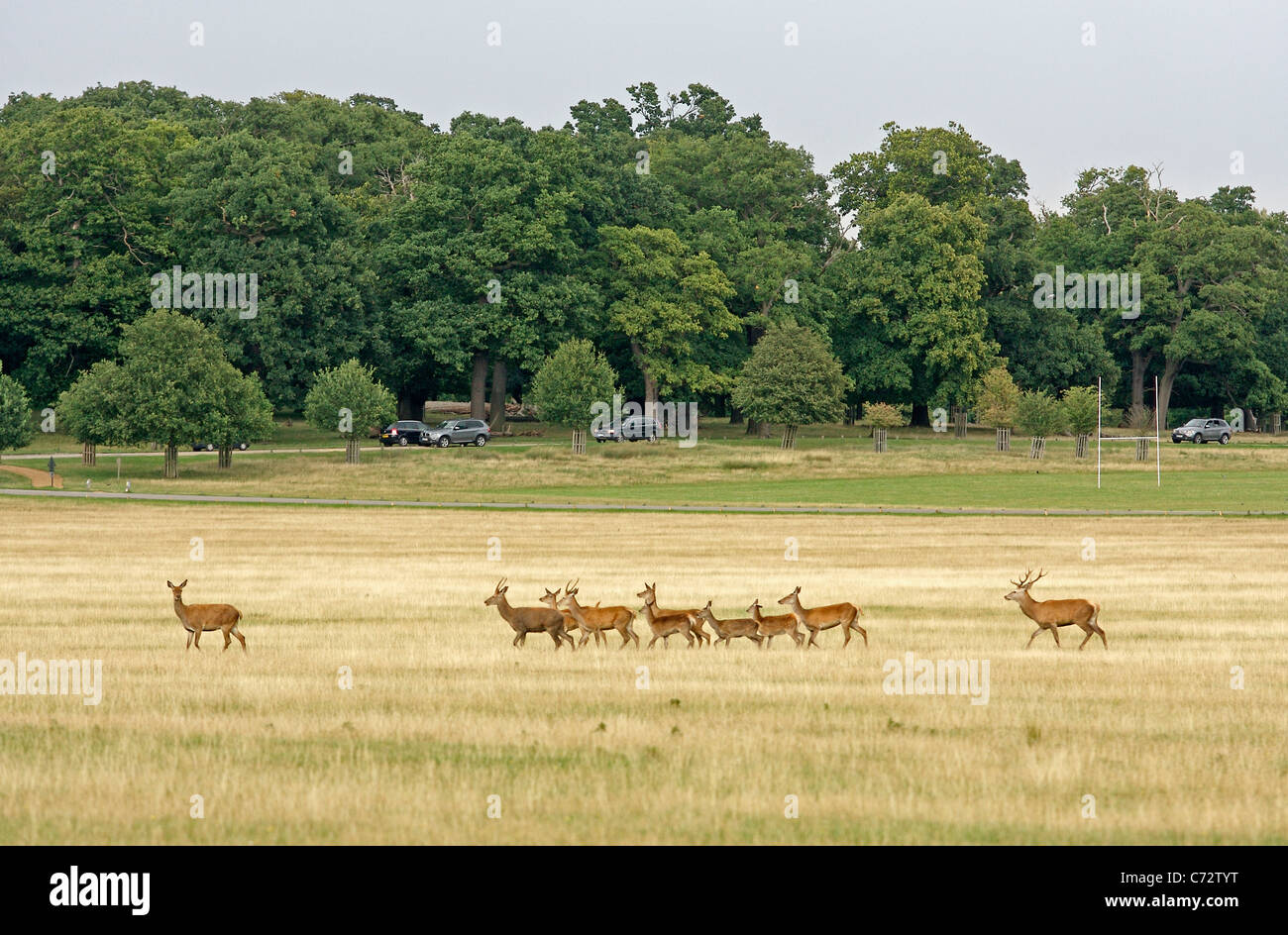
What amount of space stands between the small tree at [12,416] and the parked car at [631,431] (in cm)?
3393

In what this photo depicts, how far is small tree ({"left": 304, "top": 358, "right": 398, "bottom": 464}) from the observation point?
79.1 meters

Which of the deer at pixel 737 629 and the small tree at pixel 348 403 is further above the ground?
the small tree at pixel 348 403

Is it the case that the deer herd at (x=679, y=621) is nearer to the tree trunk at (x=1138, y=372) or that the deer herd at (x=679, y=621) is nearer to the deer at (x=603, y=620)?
the deer at (x=603, y=620)

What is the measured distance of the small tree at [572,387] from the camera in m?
85.9

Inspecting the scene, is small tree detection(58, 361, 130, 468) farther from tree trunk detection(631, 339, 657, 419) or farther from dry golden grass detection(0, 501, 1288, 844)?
dry golden grass detection(0, 501, 1288, 844)

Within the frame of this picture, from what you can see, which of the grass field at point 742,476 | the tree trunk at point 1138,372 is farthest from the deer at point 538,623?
the tree trunk at point 1138,372

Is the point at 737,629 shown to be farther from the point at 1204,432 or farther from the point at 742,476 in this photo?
the point at 1204,432

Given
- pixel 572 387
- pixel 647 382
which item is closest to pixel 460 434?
pixel 572 387

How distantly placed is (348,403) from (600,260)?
31.4 meters

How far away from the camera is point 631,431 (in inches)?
3696

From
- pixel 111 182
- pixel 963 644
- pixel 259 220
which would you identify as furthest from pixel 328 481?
pixel 963 644

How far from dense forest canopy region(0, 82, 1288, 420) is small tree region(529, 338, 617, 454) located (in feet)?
28.3

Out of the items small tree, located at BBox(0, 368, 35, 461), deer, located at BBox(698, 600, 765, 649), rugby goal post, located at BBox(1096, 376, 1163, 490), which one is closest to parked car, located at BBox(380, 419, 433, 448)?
small tree, located at BBox(0, 368, 35, 461)

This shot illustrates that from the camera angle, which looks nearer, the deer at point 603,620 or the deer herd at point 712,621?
the deer herd at point 712,621
